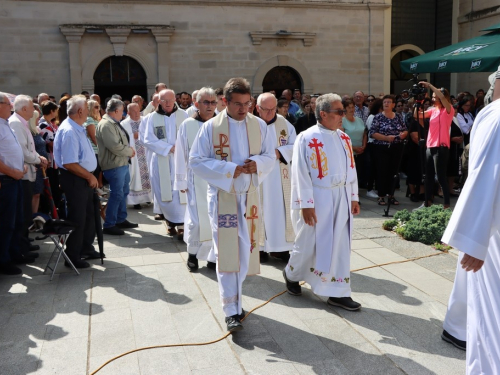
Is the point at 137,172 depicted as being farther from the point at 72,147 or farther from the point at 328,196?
the point at 328,196

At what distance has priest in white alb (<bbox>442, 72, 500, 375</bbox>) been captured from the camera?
9.50 ft

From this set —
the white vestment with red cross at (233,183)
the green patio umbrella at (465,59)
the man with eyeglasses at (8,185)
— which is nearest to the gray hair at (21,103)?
the man with eyeglasses at (8,185)

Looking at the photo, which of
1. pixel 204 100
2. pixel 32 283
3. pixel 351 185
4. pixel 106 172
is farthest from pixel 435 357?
pixel 106 172

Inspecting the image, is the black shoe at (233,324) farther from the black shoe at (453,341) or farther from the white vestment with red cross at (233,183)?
the black shoe at (453,341)

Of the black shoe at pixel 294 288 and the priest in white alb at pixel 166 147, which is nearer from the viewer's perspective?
the black shoe at pixel 294 288

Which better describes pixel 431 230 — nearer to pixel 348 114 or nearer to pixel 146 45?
pixel 348 114

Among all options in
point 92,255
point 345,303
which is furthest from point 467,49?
point 92,255

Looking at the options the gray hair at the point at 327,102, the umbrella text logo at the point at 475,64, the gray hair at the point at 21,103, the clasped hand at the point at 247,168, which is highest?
the umbrella text logo at the point at 475,64

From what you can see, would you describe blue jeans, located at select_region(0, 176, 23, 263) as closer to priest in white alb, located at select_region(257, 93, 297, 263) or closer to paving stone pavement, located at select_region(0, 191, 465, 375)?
paving stone pavement, located at select_region(0, 191, 465, 375)

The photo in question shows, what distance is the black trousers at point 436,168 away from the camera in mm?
8844

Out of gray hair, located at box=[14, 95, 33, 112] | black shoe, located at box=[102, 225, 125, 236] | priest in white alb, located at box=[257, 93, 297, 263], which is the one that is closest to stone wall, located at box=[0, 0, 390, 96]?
black shoe, located at box=[102, 225, 125, 236]

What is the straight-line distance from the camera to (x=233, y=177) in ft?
14.4

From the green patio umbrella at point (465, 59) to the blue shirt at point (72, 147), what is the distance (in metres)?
6.02

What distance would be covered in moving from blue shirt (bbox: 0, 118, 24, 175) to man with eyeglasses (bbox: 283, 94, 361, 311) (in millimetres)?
3157
